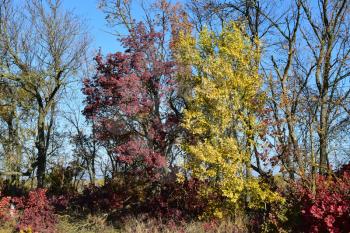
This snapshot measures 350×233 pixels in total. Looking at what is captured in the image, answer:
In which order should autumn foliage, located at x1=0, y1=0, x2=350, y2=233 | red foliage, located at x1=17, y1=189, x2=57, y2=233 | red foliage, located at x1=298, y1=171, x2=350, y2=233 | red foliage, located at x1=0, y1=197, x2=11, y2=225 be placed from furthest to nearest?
red foliage, located at x1=0, y1=197, x2=11, y2=225 → red foliage, located at x1=17, y1=189, x2=57, y2=233 → autumn foliage, located at x1=0, y1=0, x2=350, y2=233 → red foliage, located at x1=298, y1=171, x2=350, y2=233

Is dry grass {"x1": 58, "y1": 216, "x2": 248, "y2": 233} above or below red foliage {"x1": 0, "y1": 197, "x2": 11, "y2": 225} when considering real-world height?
below

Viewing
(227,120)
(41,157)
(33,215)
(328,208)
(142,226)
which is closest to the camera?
(328,208)

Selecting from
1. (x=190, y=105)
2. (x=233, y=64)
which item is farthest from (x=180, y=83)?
(x=233, y=64)

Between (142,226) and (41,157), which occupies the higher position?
(41,157)

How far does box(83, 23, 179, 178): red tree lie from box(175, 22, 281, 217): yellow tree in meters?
1.88

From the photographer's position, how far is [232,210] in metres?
11.3

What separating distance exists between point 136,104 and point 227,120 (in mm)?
3435

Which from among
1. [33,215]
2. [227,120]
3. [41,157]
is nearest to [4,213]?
[33,215]

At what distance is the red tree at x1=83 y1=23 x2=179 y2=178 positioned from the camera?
1302cm

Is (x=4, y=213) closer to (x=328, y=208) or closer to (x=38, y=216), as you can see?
Result: (x=38, y=216)

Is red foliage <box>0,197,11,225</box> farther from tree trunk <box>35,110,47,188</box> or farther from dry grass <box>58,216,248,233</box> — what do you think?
tree trunk <box>35,110,47,188</box>

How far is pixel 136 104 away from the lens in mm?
13023

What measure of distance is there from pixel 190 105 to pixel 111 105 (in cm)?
302

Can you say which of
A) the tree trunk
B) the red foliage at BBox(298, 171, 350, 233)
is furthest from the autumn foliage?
the tree trunk
